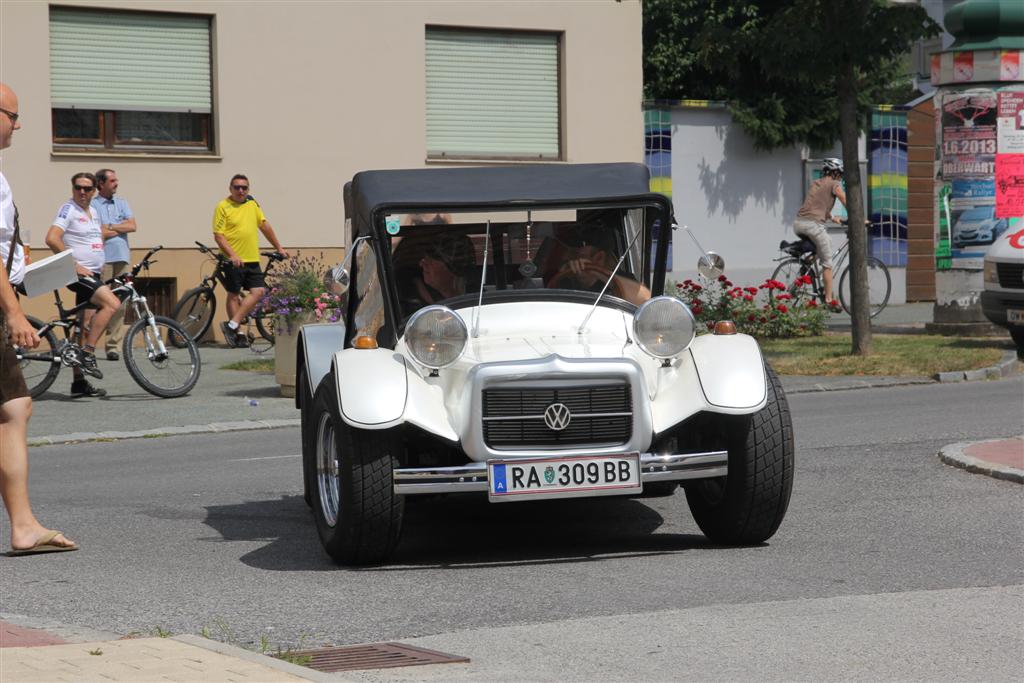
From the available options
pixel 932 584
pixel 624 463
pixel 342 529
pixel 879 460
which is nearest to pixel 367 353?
pixel 342 529

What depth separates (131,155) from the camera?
845 inches

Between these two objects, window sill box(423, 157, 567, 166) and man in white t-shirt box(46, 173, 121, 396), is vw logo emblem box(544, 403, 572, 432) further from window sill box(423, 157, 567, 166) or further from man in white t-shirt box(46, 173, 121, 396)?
window sill box(423, 157, 567, 166)

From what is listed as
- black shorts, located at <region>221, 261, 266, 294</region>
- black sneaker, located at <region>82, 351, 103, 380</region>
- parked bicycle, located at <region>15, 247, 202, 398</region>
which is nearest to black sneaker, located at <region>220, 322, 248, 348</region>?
black shorts, located at <region>221, 261, 266, 294</region>

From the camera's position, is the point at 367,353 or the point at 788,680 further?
the point at 367,353

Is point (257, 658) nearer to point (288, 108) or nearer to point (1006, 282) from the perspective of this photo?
point (1006, 282)

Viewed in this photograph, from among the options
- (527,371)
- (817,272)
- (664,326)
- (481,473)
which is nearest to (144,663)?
(481,473)

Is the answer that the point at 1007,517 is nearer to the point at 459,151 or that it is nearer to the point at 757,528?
the point at 757,528

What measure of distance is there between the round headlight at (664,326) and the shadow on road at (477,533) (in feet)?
3.10

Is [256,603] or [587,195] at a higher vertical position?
[587,195]

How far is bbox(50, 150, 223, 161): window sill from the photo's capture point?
21.0 meters

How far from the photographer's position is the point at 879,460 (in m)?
10.7

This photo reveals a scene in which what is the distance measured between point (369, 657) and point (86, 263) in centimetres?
1112

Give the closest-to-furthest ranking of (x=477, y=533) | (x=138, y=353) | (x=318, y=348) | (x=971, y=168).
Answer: (x=477, y=533)
(x=318, y=348)
(x=138, y=353)
(x=971, y=168)

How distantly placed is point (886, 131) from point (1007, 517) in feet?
66.5
